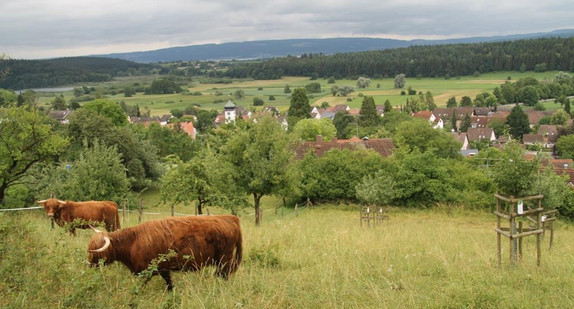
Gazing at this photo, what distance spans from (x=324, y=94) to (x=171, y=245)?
150003 millimetres

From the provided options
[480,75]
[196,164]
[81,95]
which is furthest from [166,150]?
[480,75]

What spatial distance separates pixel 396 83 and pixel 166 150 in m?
122

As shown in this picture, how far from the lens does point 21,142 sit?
21.5 meters

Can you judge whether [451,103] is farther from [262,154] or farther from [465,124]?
[262,154]

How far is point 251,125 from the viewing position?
20766 millimetres

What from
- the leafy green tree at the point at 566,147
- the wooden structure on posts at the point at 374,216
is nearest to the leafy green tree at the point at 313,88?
the leafy green tree at the point at 566,147

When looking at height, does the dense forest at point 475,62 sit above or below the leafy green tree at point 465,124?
above

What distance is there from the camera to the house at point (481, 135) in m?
88.2

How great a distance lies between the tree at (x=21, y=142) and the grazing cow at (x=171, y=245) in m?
16.7

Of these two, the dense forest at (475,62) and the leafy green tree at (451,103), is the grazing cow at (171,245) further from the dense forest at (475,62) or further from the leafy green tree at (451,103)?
the dense forest at (475,62)

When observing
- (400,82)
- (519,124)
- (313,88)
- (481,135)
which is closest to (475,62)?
(400,82)

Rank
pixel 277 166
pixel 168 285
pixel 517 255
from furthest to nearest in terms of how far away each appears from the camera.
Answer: pixel 277 166 → pixel 517 255 → pixel 168 285

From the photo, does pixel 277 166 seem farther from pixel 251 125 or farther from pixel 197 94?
pixel 197 94

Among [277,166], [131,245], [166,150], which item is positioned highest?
[131,245]
